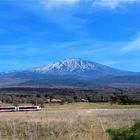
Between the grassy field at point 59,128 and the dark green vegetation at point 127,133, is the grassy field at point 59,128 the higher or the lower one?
the lower one

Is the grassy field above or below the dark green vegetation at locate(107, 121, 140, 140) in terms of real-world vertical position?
below

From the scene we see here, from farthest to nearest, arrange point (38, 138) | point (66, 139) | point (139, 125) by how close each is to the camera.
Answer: point (38, 138), point (66, 139), point (139, 125)

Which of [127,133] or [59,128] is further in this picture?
[59,128]

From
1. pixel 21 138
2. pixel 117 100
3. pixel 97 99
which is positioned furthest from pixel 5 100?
pixel 21 138

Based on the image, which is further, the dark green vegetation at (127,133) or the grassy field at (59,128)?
the grassy field at (59,128)

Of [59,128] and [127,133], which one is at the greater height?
[127,133]

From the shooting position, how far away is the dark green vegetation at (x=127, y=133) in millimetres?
11302

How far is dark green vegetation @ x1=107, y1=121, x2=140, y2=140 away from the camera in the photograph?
1130 cm

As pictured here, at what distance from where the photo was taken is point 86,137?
573 inches

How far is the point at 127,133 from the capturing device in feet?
38.3

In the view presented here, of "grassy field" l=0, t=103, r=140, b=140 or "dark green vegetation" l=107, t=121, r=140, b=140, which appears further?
"grassy field" l=0, t=103, r=140, b=140

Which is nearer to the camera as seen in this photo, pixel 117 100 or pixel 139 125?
pixel 139 125

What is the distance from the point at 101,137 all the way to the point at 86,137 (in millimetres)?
444

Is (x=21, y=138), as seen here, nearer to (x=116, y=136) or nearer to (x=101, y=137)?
(x=101, y=137)
